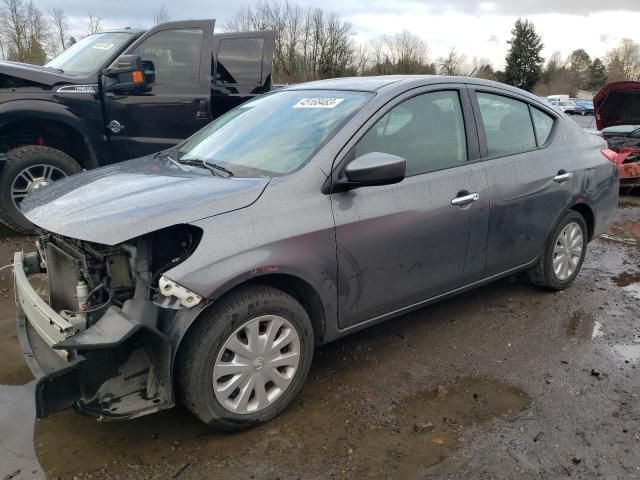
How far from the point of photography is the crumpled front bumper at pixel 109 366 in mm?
2305

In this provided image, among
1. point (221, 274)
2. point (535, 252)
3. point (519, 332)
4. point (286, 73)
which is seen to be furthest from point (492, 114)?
point (286, 73)

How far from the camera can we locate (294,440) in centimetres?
277

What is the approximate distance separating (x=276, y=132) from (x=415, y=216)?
986 mm

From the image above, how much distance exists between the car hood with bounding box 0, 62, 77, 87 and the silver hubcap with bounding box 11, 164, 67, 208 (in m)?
0.88

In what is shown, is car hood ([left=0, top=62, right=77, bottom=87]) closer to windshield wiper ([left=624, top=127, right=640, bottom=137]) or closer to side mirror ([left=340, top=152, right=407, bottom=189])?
side mirror ([left=340, top=152, right=407, bottom=189])

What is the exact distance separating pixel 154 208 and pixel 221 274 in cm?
45

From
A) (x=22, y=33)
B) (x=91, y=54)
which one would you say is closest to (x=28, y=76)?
(x=91, y=54)

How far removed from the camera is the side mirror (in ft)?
9.39

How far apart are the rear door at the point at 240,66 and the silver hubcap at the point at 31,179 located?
6.74 feet

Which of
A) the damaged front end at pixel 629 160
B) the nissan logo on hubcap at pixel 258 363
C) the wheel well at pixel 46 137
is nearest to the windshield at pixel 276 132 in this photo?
the nissan logo on hubcap at pixel 258 363

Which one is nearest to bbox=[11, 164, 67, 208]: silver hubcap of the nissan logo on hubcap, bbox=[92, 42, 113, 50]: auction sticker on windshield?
bbox=[92, 42, 113, 50]: auction sticker on windshield

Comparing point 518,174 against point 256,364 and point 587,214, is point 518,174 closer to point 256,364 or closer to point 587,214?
point 587,214

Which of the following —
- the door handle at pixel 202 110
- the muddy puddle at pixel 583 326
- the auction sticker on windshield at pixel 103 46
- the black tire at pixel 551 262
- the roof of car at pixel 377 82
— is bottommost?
the muddy puddle at pixel 583 326

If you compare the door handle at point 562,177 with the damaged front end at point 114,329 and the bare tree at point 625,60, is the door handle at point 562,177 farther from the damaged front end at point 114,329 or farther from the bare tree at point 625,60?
the bare tree at point 625,60
